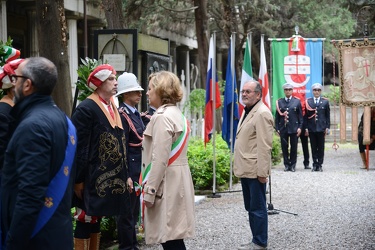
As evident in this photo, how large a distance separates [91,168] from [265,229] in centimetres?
262

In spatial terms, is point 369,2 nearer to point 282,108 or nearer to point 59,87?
point 282,108

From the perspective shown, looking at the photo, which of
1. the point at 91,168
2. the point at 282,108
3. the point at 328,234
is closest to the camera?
the point at 91,168

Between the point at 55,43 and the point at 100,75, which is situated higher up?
the point at 55,43

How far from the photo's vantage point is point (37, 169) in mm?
4203

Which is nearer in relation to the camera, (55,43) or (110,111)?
(110,111)

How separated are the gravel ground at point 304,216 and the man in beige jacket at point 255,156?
0.71 m

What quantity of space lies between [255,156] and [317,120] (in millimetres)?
11806

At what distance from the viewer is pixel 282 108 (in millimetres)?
19766

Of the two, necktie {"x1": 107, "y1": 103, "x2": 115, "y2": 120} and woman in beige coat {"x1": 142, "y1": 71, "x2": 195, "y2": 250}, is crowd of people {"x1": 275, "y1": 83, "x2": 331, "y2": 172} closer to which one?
necktie {"x1": 107, "y1": 103, "x2": 115, "y2": 120}

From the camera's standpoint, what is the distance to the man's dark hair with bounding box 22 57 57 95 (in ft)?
14.5

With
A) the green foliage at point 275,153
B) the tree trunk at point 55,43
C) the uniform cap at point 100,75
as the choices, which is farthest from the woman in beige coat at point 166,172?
the green foliage at point 275,153

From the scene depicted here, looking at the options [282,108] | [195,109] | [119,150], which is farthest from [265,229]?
[195,109]

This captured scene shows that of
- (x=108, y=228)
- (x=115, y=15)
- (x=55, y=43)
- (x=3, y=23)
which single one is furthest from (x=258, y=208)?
(x=3, y=23)

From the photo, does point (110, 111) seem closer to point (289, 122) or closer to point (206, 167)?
point (206, 167)
